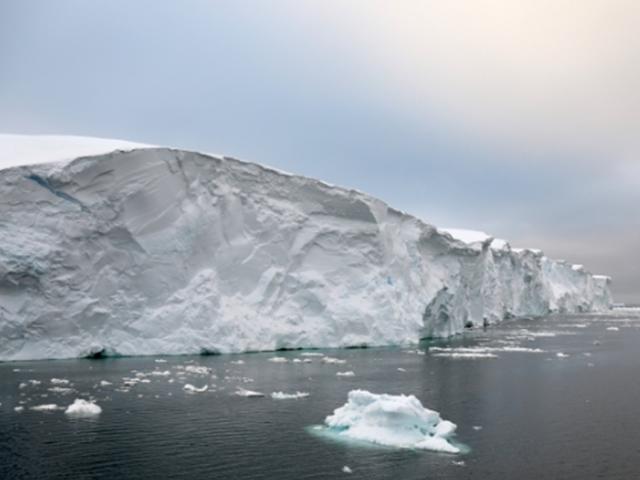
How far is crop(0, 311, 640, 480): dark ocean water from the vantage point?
9.88 metres

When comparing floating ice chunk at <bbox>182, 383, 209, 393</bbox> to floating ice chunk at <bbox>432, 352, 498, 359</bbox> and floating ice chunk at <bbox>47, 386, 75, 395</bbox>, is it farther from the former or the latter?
floating ice chunk at <bbox>432, 352, 498, 359</bbox>

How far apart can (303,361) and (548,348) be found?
13.0 metres

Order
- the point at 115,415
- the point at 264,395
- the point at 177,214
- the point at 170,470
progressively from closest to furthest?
1. the point at 170,470
2. the point at 115,415
3. the point at 264,395
4. the point at 177,214

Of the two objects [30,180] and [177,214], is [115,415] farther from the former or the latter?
Answer: [177,214]

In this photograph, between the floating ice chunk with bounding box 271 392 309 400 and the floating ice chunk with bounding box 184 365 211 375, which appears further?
the floating ice chunk with bounding box 184 365 211 375

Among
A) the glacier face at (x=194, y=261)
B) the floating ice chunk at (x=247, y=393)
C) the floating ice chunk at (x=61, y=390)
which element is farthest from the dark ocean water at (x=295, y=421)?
the glacier face at (x=194, y=261)

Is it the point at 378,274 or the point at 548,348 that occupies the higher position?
the point at 378,274

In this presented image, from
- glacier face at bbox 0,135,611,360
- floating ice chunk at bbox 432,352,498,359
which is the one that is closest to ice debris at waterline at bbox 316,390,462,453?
glacier face at bbox 0,135,611,360

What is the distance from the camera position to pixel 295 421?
42.5ft

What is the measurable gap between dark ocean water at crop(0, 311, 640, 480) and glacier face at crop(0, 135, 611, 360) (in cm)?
131

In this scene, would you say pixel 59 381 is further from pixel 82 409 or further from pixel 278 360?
pixel 278 360

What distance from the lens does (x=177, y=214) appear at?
2344 cm

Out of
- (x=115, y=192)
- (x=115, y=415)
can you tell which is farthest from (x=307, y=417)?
(x=115, y=192)

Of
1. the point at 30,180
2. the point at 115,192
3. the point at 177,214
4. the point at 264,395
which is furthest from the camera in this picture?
the point at 177,214
